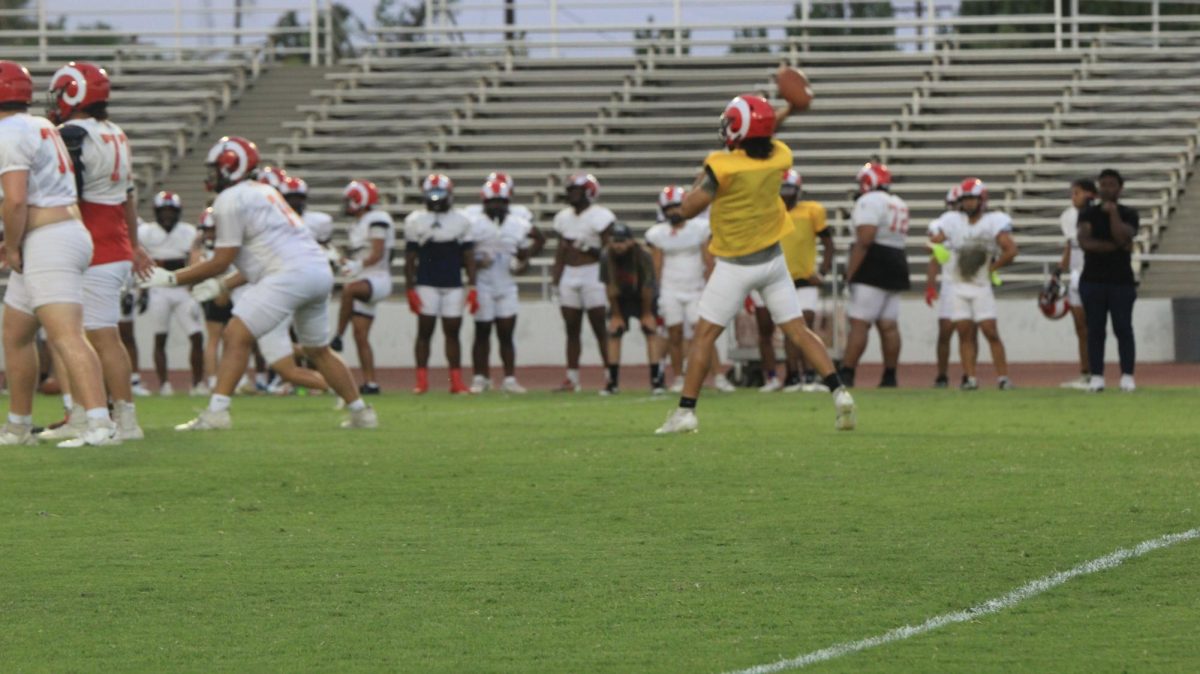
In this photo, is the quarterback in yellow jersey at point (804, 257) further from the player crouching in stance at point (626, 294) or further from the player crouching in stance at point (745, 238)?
the player crouching in stance at point (745, 238)

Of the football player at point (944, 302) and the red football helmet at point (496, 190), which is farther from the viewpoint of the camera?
the red football helmet at point (496, 190)

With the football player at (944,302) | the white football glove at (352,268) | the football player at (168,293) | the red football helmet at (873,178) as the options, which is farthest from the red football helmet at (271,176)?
the football player at (944,302)

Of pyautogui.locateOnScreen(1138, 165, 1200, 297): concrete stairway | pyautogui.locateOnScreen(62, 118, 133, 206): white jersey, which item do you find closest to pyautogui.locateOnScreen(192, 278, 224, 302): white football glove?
pyautogui.locateOnScreen(62, 118, 133, 206): white jersey

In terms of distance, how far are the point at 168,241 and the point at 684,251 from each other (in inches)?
206

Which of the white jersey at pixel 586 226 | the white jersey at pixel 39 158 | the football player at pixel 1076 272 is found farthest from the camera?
the white jersey at pixel 586 226

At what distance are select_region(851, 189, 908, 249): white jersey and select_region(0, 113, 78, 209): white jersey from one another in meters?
9.26

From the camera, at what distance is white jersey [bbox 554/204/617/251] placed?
19.5 metres

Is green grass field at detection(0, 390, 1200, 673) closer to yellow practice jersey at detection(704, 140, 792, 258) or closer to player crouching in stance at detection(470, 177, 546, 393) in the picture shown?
yellow practice jersey at detection(704, 140, 792, 258)

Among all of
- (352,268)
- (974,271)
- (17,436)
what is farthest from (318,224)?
(17,436)

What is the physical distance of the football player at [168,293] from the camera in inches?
801

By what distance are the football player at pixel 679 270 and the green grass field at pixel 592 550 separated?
21.2 feet

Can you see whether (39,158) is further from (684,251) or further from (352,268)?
(684,251)

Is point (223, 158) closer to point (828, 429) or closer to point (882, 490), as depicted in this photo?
point (828, 429)

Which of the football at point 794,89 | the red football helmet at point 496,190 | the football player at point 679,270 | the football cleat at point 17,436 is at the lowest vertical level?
the football cleat at point 17,436
